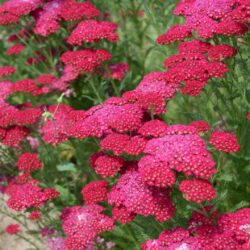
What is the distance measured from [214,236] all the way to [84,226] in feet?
3.25

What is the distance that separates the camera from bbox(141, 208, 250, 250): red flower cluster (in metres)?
2.74

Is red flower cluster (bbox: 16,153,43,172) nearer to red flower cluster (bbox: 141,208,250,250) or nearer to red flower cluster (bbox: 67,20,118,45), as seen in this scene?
red flower cluster (bbox: 67,20,118,45)

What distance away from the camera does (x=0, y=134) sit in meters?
4.07

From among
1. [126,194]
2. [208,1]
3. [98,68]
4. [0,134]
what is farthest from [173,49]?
[126,194]

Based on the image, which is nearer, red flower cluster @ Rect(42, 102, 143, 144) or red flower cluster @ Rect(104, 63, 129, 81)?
red flower cluster @ Rect(42, 102, 143, 144)

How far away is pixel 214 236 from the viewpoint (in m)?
2.77

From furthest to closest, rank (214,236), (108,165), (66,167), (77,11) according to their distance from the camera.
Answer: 1. (77,11)
2. (66,167)
3. (108,165)
4. (214,236)

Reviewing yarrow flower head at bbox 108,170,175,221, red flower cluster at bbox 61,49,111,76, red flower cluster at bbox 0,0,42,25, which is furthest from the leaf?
red flower cluster at bbox 0,0,42,25

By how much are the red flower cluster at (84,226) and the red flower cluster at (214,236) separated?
550mm

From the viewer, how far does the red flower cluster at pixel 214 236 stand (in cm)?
274

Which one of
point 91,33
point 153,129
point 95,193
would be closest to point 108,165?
point 95,193

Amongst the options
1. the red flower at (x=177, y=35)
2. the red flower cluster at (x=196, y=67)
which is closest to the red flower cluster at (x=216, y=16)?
the red flower at (x=177, y=35)

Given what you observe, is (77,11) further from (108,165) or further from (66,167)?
(108,165)

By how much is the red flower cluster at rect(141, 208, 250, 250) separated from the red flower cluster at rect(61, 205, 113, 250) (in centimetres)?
55
